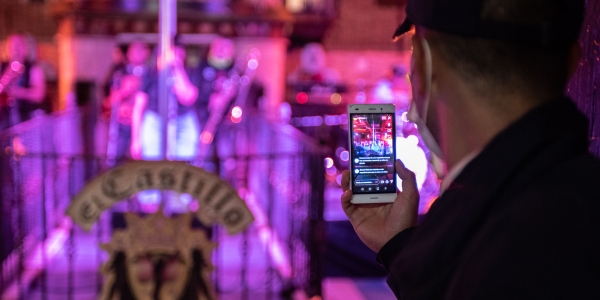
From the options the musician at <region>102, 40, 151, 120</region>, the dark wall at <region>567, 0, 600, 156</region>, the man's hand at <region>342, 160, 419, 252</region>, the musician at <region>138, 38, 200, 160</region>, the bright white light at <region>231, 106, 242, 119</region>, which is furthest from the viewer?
the bright white light at <region>231, 106, 242, 119</region>

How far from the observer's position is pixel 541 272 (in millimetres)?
779

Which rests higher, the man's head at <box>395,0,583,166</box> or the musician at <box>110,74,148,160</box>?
the man's head at <box>395,0,583,166</box>

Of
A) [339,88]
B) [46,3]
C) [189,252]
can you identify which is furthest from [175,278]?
[46,3]

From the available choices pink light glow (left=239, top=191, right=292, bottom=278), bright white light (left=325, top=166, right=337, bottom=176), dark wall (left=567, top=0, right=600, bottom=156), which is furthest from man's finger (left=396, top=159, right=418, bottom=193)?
bright white light (left=325, top=166, right=337, bottom=176)

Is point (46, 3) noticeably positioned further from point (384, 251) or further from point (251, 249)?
point (384, 251)

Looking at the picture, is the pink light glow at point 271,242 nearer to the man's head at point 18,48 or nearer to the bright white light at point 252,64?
the man's head at point 18,48

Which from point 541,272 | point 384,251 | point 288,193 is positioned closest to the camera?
point 541,272

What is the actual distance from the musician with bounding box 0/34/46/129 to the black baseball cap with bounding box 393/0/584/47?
8478mm

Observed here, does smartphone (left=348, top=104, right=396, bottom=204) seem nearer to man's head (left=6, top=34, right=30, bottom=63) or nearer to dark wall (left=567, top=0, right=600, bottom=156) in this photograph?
dark wall (left=567, top=0, right=600, bottom=156)

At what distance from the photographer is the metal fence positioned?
14.8ft

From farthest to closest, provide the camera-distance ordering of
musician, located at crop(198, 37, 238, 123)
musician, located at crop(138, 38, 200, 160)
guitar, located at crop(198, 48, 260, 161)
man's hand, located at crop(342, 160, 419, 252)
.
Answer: guitar, located at crop(198, 48, 260, 161) < musician, located at crop(198, 37, 238, 123) < musician, located at crop(138, 38, 200, 160) < man's hand, located at crop(342, 160, 419, 252)

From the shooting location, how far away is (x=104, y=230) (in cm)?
632

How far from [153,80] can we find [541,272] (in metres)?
6.49

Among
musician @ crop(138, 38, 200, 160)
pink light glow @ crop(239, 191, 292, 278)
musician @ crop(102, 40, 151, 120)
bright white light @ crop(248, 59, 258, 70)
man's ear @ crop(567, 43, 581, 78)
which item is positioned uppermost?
bright white light @ crop(248, 59, 258, 70)
